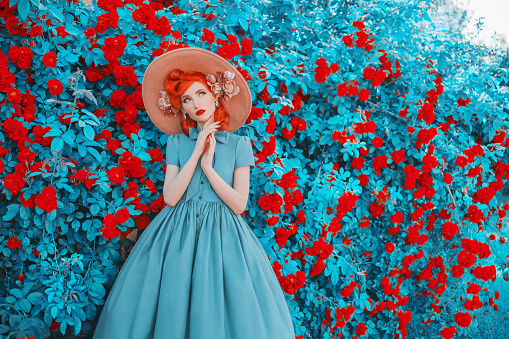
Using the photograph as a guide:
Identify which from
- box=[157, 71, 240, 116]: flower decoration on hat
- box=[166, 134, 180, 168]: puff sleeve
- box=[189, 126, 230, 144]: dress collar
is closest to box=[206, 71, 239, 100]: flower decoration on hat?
box=[157, 71, 240, 116]: flower decoration on hat

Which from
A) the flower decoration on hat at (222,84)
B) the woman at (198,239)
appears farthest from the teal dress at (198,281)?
the flower decoration on hat at (222,84)

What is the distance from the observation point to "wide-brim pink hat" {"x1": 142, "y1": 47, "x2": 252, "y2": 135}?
159 centimetres

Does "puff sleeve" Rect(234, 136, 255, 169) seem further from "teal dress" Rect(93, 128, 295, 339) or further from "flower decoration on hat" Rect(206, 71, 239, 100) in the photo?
"flower decoration on hat" Rect(206, 71, 239, 100)

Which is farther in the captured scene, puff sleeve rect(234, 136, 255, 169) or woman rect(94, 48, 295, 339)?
puff sleeve rect(234, 136, 255, 169)

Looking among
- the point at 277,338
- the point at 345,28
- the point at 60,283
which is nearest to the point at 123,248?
the point at 60,283

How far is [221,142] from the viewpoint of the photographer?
1.66 metres

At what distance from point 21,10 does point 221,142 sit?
1107 mm

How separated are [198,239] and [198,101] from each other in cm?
63

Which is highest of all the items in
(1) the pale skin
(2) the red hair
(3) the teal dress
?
(2) the red hair

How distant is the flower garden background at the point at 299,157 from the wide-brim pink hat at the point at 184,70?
0.24 m

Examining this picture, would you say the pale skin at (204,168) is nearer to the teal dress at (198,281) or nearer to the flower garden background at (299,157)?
the teal dress at (198,281)

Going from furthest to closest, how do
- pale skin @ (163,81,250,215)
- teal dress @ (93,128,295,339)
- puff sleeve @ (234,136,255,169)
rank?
1. puff sleeve @ (234,136,255,169)
2. pale skin @ (163,81,250,215)
3. teal dress @ (93,128,295,339)

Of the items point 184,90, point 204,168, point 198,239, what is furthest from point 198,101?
point 198,239

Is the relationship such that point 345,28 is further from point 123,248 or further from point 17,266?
point 17,266
